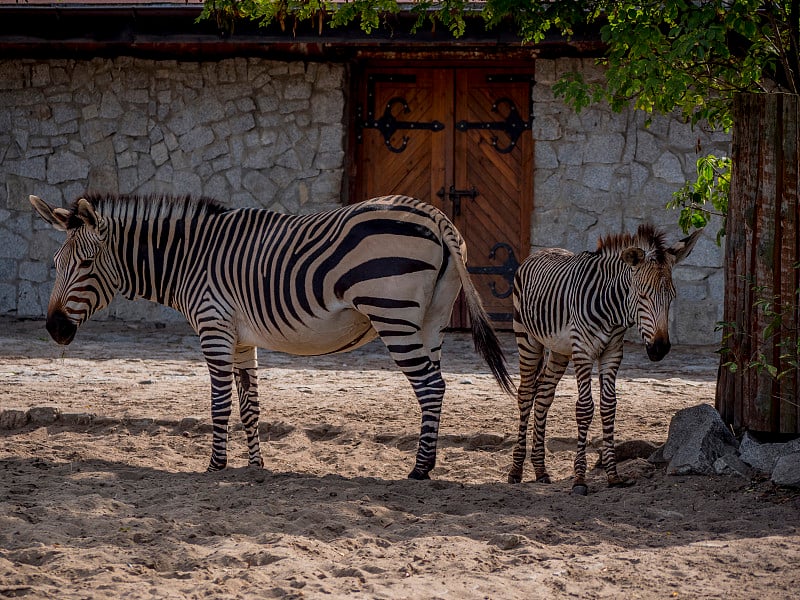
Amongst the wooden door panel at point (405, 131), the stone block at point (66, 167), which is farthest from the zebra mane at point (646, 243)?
the stone block at point (66, 167)

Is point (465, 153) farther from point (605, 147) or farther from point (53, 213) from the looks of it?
point (53, 213)

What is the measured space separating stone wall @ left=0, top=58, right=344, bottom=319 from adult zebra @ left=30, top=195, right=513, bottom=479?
5.37m

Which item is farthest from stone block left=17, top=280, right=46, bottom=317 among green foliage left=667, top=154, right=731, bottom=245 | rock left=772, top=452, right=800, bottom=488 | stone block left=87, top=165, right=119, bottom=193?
rock left=772, top=452, right=800, bottom=488

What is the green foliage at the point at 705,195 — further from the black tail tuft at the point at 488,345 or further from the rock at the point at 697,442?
the black tail tuft at the point at 488,345

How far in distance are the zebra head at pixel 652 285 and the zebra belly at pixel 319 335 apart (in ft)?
5.30

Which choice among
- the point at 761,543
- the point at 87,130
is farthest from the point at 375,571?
the point at 87,130

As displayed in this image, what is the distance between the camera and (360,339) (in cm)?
647

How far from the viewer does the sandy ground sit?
13.5ft

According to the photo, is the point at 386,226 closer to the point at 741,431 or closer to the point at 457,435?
Answer: the point at 457,435

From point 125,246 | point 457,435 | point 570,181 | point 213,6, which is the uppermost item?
point 213,6

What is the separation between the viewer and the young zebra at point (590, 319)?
5.70m

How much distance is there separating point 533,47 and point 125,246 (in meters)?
6.31

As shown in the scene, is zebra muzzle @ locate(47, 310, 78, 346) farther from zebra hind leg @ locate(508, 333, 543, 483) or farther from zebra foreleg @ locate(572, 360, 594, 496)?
zebra foreleg @ locate(572, 360, 594, 496)

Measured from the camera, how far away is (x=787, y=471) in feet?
17.9
